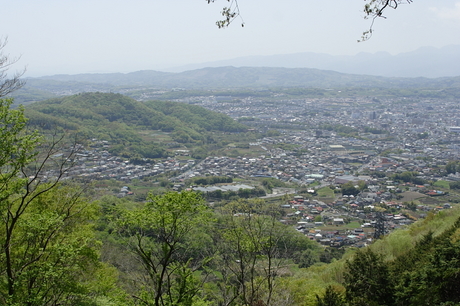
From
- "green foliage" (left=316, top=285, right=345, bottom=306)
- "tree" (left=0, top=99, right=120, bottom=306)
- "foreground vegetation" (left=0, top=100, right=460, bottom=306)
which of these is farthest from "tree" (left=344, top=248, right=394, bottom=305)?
"tree" (left=0, top=99, right=120, bottom=306)

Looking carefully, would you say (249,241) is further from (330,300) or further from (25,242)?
(25,242)

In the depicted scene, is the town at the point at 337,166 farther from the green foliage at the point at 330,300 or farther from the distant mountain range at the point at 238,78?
the distant mountain range at the point at 238,78

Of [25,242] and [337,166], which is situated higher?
[25,242]

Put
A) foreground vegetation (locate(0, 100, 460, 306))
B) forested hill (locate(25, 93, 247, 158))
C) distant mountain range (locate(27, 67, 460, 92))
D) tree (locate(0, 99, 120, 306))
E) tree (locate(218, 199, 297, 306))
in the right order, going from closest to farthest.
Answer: tree (locate(0, 99, 120, 306)) < foreground vegetation (locate(0, 100, 460, 306)) < tree (locate(218, 199, 297, 306)) < forested hill (locate(25, 93, 247, 158)) < distant mountain range (locate(27, 67, 460, 92))

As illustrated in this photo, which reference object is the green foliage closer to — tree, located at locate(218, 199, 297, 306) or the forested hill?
tree, located at locate(218, 199, 297, 306)

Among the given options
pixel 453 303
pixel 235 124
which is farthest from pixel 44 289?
pixel 235 124

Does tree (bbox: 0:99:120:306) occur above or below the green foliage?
above

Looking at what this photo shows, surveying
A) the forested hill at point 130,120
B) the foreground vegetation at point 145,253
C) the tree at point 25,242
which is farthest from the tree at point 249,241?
the forested hill at point 130,120

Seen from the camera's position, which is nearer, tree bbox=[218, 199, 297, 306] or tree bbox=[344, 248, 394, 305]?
tree bbox=[218, 199, 297, 306]

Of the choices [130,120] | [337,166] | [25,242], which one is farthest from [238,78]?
[25,242]
